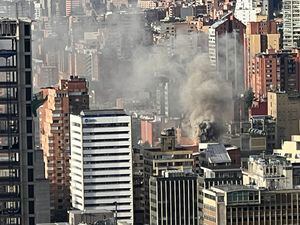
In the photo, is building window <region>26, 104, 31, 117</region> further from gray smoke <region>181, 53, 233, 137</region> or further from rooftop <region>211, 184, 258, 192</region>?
gray smoke <region>181, 53, 233, 137</region>

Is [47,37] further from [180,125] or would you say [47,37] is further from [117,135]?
[117,135]

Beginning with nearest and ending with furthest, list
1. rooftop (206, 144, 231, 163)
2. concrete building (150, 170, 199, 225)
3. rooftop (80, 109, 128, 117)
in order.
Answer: concrete building (150, 170, 199, 225), rooftop (206, 144, 231, 163), rooftop (80, 109, 128, 117)

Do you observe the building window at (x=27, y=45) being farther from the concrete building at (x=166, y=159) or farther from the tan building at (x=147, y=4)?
the tan building at (x=147, y=4)

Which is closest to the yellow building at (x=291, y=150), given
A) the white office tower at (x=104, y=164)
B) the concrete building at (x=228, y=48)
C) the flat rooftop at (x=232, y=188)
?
the white office tower at (x=104, y=164)

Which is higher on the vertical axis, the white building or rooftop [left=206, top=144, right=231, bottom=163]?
the white building

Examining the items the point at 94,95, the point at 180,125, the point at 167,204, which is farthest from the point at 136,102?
the point at 167,204

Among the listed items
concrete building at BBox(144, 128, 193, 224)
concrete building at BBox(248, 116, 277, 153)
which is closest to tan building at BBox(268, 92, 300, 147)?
concrete building at BBox(248, 116, 277, 153)
